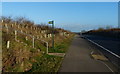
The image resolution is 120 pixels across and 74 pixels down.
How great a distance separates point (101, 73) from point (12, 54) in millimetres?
4720

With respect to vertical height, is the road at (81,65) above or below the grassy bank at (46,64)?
below

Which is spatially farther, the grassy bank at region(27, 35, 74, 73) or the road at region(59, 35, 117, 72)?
the road at region(59, 35, 117, 72)

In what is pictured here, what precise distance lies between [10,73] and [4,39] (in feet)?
15.6

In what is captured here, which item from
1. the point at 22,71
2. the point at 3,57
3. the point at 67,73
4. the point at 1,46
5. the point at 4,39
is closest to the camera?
the point at 67,73

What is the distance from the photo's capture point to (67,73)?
833cm

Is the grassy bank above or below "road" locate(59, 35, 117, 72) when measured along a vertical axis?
above

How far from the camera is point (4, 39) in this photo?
12.7 m

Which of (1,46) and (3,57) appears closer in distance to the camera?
(3,57)

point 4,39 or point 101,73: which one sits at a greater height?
point 4,39

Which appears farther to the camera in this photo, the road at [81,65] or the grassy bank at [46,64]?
the road at [81,65]

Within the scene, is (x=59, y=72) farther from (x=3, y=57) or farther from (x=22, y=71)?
(x=3, y=57)

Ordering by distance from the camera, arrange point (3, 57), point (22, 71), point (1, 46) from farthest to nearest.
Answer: point (1, 46) < point (3, 57) < point (22, 71)

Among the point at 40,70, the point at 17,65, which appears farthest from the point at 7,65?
the point at 40,70

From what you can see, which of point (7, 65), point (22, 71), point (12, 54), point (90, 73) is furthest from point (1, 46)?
point (90, 73)
